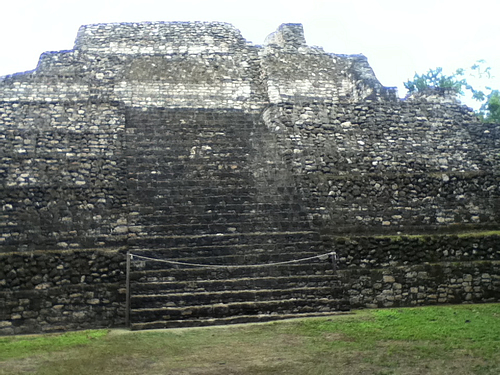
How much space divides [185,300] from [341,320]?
2.48 metres

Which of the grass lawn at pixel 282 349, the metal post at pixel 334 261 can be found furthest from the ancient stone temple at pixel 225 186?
the grass lawn at pixel 282 349

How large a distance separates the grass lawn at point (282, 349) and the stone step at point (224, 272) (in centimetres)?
110

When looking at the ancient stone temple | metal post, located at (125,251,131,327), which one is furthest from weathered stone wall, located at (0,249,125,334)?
metal post, located at (125,251,131,327)

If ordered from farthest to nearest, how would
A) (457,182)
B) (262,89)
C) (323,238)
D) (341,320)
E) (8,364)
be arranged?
(262,89) → (457,182) → (323,238) → (341,320) → (8,364)

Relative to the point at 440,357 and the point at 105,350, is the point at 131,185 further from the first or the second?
the point at 440,357

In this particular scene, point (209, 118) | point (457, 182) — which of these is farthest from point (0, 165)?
point (457, 182)

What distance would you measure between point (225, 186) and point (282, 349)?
4888mm

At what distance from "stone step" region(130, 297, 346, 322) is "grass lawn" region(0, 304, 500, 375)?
40 cm

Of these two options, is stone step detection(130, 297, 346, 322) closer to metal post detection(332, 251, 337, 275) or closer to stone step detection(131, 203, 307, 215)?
metal post detection(332, 251, 337, 275)

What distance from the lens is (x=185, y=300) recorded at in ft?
29.3

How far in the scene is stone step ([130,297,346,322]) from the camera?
28.5ft

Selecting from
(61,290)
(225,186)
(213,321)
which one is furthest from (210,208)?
(61,290)

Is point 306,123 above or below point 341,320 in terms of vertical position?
above

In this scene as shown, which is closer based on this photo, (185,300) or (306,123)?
(185,300)
